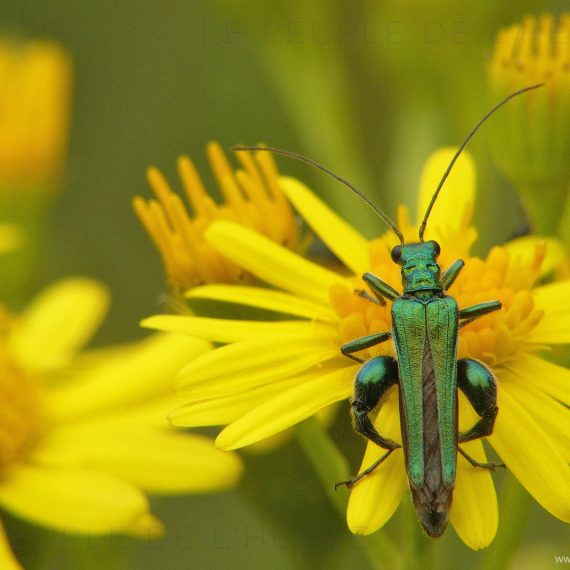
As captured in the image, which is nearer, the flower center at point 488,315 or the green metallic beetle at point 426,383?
the green metallic beetle at point 426,383

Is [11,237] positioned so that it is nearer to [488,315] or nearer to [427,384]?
[488,315]

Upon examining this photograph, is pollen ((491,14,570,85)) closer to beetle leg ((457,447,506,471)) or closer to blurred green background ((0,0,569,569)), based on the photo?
blurred green background ((0,0,569,569))

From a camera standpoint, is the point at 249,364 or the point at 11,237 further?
the point at 11,237

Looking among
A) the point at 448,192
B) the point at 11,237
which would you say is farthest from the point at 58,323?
the point at 448,192

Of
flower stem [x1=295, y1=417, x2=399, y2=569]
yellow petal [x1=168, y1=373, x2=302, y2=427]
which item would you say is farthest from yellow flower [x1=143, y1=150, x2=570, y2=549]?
flower stem [x1=295, y1=417, x2=399, y2=569]

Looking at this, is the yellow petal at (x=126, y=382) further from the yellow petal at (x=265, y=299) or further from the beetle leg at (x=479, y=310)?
the beetle leg at (x=479, y=310)

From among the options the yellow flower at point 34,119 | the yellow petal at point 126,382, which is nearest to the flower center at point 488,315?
the yellow petal at point 126,382
